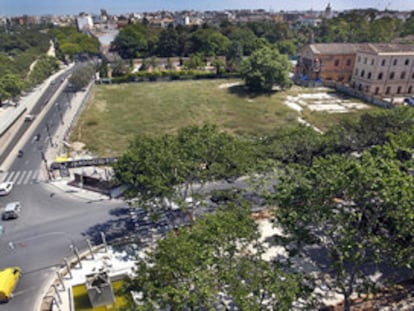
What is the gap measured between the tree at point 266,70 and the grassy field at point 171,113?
118 inches

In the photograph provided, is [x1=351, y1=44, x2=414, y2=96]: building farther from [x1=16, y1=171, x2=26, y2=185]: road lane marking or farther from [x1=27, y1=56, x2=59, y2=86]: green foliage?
[x1=27, y1=56, x2=59, y2=86]: green foliage

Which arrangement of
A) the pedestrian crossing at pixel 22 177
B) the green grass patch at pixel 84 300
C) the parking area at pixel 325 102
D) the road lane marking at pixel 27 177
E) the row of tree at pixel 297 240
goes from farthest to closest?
the parking area at pixel 325 102
the pedestrian crossing at pixel 22 177
the road lane marking at pixel 27 177
the green grass patch at pixel 84 300
the row of tree at pixel 297 240

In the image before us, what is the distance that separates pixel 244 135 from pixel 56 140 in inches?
1214

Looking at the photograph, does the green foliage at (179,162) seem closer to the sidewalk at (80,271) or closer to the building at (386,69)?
the sidewalk at (80,271)

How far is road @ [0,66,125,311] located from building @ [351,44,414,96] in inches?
2523

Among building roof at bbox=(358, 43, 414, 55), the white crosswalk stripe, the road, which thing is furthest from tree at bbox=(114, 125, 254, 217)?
building roof at bbox=(358, 43, 414, 55)

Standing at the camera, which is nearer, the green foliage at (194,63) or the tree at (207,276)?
the tree at (207,276)

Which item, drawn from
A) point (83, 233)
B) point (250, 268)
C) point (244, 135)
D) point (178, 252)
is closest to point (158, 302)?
point (178, 252)

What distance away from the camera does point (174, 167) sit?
89.6 feet

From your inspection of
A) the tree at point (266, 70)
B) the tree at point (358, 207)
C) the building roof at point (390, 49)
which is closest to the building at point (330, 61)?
the building roof at point (390, 49)

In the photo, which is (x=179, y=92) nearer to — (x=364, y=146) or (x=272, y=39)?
(x=364, y=146)

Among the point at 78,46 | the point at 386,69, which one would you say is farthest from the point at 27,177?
the point at 78,46

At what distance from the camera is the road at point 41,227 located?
25.4 meters

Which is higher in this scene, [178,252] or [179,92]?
[178,252]
